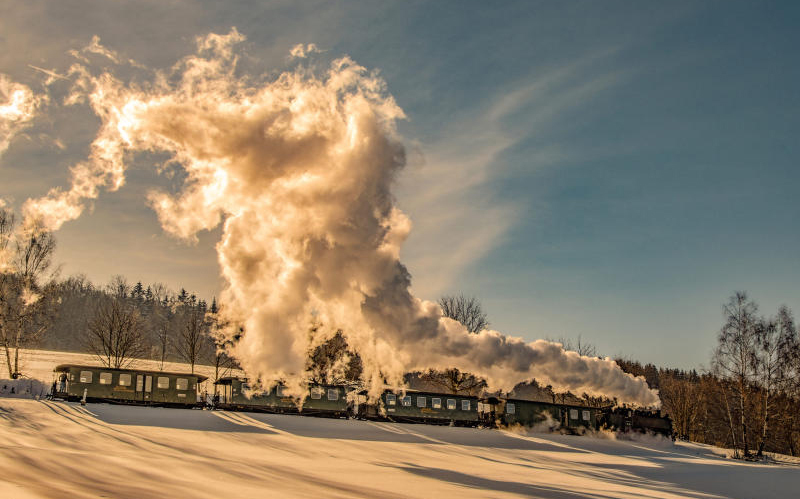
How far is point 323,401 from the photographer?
4178cm

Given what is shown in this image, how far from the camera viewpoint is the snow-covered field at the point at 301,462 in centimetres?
1560

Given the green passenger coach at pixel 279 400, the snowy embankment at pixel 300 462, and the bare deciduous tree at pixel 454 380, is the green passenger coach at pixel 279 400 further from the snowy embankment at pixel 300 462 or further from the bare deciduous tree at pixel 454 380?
the bare deciduous tree at pixel 454 380

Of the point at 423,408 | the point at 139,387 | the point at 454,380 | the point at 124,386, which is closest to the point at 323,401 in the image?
the point at 423,408

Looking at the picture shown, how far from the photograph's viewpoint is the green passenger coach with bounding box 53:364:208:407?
3756 centimetres

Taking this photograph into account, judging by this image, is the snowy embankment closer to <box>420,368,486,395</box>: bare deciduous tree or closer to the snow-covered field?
the snow-covered field

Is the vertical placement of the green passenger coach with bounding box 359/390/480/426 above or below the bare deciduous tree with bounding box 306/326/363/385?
below

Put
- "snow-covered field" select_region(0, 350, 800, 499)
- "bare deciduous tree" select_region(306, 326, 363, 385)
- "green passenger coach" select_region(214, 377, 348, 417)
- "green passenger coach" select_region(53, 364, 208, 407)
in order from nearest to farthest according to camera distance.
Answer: "snow-covered field" select_region(0, 350, 800, 499) < "green passenger coach" select_region(53, 364, 208, 407) < "green passenger coach" select_region(214, 377, 348, 417) < "bare deciduous tree" select_region(306, 326, 363, 385)

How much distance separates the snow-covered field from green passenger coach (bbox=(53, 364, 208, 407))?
6.86 ft

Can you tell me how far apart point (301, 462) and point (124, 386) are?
22.6 meters

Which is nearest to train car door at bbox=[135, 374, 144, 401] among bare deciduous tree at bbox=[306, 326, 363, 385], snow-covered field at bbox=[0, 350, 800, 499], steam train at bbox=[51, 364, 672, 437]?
steam train at bbox=[51, 364, 672, 437]

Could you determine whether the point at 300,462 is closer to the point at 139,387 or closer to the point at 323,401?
the point at 323,401

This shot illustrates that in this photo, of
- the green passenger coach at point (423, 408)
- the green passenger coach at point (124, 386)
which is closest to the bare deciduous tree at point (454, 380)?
the green passenger coach at point (423, 408)

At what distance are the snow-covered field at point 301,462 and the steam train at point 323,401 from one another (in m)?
1.71

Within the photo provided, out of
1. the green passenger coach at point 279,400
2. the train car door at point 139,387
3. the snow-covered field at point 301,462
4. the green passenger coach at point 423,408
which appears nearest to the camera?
the snow-covered field at point 301,462
